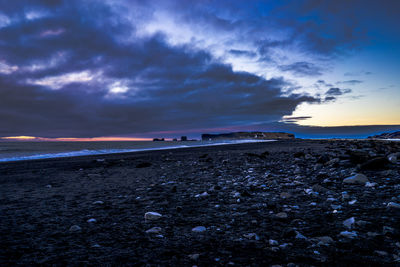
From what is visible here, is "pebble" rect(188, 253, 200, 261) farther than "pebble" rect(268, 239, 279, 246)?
No

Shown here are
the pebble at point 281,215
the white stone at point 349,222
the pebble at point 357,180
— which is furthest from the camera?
the pebble at point 357,180

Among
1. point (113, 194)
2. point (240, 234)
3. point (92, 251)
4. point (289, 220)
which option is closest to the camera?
point (92, 251)

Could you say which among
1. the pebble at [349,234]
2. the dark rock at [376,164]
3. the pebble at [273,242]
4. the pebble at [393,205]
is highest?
the dark rock at [376,164]

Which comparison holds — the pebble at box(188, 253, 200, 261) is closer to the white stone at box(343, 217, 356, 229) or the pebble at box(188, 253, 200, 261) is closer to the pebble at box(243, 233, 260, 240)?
the pebble at box(243, 233, 260, 240)

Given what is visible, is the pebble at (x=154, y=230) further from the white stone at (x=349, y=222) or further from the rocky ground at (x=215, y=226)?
the white stone at (x=349, y=222)

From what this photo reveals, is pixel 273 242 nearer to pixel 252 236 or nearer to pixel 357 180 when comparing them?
pixel 252 236

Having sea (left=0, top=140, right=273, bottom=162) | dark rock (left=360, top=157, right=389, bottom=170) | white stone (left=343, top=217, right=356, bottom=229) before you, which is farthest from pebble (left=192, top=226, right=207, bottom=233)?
sea (left=0, top=140, right=273, bottom=162)

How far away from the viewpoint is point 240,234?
2525 mm

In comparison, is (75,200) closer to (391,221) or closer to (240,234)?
(240,234)

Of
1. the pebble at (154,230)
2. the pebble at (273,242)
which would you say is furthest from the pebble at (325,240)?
the pebble at (154,230)

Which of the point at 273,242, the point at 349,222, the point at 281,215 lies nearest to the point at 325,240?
the point at 273,242

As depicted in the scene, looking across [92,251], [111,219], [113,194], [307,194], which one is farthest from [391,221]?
[113,194]

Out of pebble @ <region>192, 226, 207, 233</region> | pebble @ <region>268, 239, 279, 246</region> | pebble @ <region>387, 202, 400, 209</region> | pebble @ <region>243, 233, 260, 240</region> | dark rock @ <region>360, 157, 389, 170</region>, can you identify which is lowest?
pebble @ <region>192, 226, 207, 233</region>

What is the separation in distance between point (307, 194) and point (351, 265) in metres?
2.42
